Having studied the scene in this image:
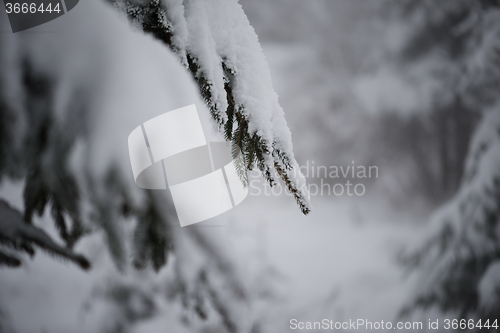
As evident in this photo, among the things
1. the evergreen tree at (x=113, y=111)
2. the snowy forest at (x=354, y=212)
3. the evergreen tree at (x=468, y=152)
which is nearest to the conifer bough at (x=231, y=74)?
the evergreen tree at (x=113, y=111)

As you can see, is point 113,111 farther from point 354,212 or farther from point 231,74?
point 354,212

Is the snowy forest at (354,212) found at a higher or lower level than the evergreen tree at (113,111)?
lower

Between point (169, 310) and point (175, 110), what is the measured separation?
154 centimetres

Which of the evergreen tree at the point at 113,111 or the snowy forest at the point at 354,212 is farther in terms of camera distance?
the snowy forest at the point at 354,212

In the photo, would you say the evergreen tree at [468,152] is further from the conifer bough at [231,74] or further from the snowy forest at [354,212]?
the conifer bough at [231,74]

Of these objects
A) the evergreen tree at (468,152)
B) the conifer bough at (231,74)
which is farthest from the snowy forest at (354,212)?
the conifer bough at (231,74)

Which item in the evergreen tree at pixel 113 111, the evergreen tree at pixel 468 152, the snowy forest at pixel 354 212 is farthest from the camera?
the evergreen tree at pixel 468 152

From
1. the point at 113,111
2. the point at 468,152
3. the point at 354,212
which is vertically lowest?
the point at 354,212

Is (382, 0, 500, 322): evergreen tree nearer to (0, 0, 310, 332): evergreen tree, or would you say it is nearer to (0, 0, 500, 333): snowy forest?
(0, 0, 500, 333): snowy forest

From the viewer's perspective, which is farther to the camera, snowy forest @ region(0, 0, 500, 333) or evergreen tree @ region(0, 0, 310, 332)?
snowy forest @ region(0, 0, 500, 333)

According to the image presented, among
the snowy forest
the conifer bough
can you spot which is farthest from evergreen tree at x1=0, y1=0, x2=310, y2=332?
the snowy forest

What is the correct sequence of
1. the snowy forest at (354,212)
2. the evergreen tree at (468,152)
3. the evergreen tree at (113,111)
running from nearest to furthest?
the evergreen tree at (113,111) < the snowy forest at (354,212) < the evergreen tree at (468,152)

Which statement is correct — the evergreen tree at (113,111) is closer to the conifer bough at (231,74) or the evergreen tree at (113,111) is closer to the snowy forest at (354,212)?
the conifer bough at (231,74)

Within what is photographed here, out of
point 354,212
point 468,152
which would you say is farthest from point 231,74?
point 468,152
